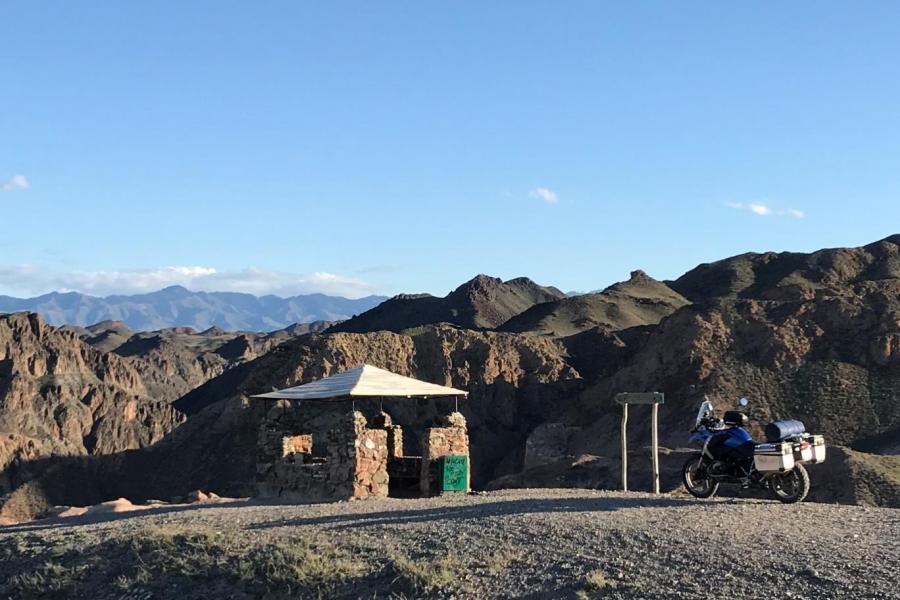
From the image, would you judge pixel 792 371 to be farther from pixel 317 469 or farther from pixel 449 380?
pixel 317 469

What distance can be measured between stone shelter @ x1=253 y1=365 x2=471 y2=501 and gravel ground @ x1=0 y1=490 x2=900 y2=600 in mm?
2723

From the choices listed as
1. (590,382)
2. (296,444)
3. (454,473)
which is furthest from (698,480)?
(590,382)

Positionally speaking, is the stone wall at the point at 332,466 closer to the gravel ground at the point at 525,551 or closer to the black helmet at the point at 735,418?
the gravel ground at the point at 525,551

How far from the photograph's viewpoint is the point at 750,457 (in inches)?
547

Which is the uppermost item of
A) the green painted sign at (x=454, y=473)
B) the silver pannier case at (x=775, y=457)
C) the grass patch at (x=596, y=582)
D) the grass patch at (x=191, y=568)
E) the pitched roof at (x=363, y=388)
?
the pitched roof at (x=363, y=388)

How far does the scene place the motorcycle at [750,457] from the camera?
1327 cm

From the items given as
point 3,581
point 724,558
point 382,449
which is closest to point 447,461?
point 382,449

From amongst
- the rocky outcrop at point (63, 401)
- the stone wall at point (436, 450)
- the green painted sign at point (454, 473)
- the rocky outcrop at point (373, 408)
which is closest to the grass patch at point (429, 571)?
the green painted sign at point (454, 473)

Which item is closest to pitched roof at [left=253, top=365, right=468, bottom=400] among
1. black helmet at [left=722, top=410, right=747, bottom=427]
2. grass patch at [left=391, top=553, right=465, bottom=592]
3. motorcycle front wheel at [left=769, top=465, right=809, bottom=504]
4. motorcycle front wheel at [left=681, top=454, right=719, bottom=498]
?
motorcycle front wheel at [left=681, top=454, right=719, bottom=498]

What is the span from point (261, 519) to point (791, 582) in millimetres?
8502

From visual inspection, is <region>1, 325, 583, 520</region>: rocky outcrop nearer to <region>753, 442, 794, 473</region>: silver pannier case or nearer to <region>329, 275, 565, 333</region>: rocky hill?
<region>753, 442, 794, 473</region>: silver pannier case

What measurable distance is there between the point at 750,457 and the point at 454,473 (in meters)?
6.96

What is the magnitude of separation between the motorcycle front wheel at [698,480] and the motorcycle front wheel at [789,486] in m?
0.91

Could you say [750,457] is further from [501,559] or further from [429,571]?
[429,571]
